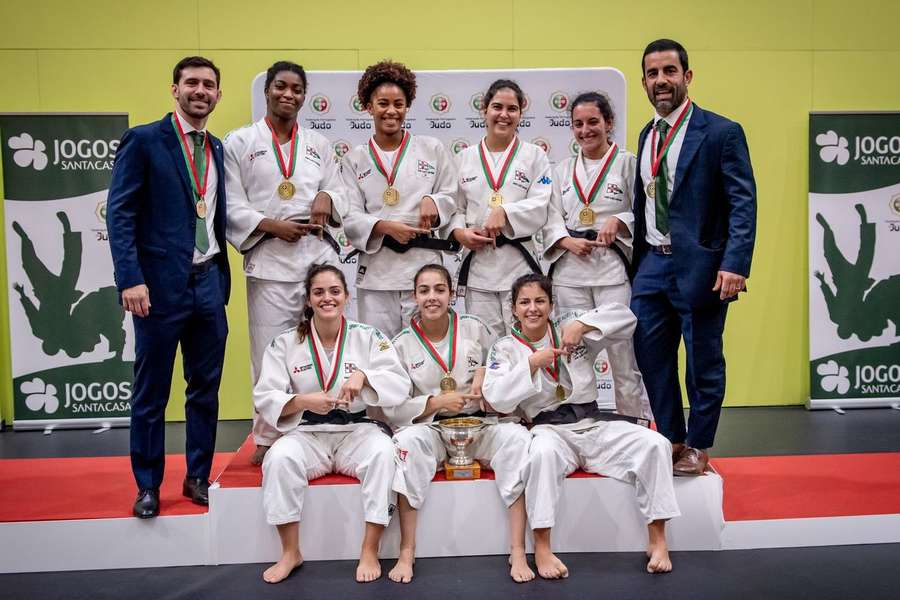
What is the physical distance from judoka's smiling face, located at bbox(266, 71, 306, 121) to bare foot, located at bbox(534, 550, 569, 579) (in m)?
2.33

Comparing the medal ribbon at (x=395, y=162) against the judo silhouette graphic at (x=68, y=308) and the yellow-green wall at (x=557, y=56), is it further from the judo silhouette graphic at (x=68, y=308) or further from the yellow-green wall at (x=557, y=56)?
the judo silhouette graphic at (x=68, y=308)

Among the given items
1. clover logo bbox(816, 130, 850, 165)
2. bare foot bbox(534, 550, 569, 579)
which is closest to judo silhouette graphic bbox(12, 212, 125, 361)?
bare foot bbox(534, 550, 569, 579)

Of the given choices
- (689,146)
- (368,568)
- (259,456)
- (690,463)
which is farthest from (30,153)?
(690,463)

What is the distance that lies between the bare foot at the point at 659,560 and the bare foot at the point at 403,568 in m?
0.96

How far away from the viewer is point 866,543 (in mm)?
3352

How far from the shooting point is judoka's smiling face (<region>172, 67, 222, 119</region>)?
129 inches

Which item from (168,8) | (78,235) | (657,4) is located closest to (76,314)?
(78,235)

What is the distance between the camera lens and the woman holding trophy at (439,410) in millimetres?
3156

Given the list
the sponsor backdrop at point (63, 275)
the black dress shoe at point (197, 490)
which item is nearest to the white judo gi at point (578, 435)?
the black dress shoe at point (197, 490)

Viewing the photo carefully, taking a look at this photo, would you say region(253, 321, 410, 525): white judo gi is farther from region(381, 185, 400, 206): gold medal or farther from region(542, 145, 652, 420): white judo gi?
region(542, 145, 652, 420): white judo gi

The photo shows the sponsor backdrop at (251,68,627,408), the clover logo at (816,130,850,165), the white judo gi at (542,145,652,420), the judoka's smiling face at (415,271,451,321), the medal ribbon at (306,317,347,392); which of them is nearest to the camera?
the medal ribbon at (306,317,347,392)

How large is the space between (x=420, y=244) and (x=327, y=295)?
62cm

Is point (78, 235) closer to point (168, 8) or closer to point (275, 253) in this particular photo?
point (168, 8)

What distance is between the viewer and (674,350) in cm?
353
